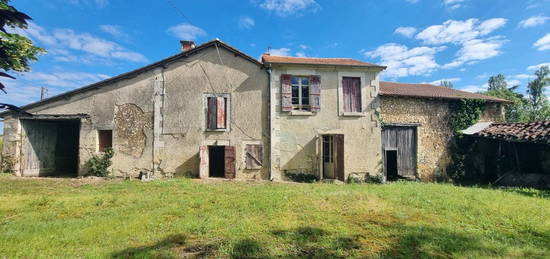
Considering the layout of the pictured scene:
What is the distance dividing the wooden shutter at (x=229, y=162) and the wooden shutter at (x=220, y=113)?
38.7 inches

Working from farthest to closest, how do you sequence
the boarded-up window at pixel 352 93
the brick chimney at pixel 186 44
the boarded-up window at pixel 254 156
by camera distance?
1. the brick chimney at pixel 186 44
2. the boarded-up window at pixel 352 93
3. the boarded-up window at pixel 254 156

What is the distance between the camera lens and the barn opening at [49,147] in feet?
33.7

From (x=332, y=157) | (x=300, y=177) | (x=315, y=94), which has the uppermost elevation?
(x=315, y=94)

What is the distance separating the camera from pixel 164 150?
10.2m

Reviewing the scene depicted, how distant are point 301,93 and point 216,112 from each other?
374 centimetres

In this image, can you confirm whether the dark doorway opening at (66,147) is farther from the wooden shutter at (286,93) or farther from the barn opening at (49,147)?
the wooden shutter at (286,93)

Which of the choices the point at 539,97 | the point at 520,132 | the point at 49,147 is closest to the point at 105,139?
the point at 49,147

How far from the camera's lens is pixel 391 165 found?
38.2 feet

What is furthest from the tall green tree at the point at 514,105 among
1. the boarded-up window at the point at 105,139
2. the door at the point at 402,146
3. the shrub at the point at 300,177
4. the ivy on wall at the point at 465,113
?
the boarded-up window at the point at 105,139

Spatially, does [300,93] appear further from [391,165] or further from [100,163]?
[100,163]

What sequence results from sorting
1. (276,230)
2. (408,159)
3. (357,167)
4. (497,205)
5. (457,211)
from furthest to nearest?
(408,159), (357,167), (497,205), (457,211), (276,230)

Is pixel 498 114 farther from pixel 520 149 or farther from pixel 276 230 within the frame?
pixel 276 230

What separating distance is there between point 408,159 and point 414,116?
6.70ft

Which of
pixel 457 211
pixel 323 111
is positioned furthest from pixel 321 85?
pixel 457 211
